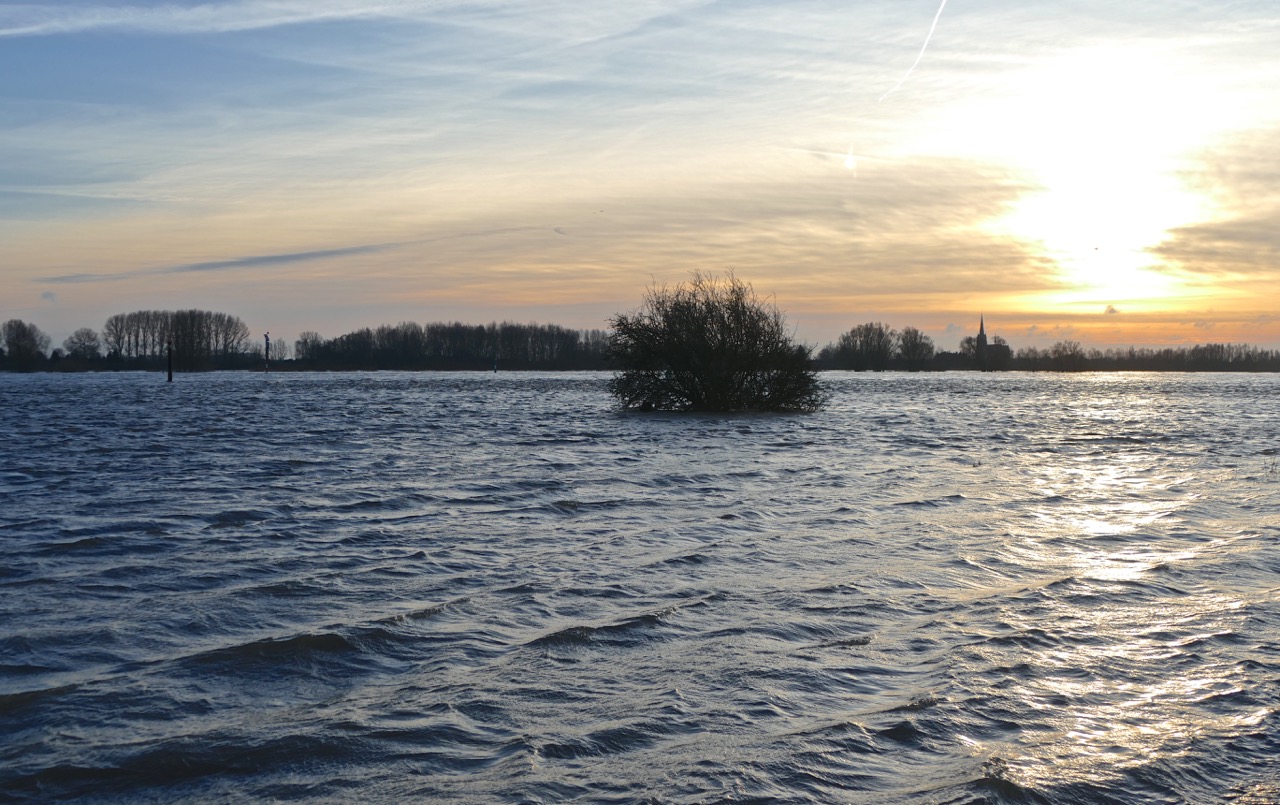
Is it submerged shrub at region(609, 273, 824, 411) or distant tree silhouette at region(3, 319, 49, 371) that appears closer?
submerged shrub at region(609, 273, 824, 411)

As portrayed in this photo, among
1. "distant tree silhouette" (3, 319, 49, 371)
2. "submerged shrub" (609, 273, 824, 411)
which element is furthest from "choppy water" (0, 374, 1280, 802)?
"distant tree silhouette" (3, 319, 49, 371)

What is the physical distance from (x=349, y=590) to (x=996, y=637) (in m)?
5.99

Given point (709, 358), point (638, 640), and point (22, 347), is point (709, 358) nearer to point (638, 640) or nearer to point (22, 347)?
point (638, 640)

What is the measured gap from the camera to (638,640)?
838 centimetres

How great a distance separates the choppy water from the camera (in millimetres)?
5734

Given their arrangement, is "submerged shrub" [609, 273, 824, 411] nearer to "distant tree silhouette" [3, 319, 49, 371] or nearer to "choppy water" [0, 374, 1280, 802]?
"choppy water" [0, 374, 1280, 802]

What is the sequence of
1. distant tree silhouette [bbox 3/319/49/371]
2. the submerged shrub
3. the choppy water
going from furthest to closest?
distant tree silhouette [bbox 3/319/49/371], the submerged shrub, the choppy water

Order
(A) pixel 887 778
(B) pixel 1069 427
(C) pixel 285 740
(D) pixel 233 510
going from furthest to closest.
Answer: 1. (B) pixel 1069 427
2. (D) pixel 233 510
3. (C) pixel 285 740
4. (A) pixel 887 778

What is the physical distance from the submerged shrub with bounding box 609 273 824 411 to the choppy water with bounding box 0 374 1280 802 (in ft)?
84.3

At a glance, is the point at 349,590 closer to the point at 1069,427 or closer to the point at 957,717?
the point at 957,717

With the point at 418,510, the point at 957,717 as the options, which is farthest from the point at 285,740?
the point at 418,510

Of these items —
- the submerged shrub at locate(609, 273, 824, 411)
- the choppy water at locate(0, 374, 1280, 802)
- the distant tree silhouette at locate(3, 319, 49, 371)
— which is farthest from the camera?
the distant tree silhouette at locate(3, 319, 49, 371)

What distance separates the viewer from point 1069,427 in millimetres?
39406

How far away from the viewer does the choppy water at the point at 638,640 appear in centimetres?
573
